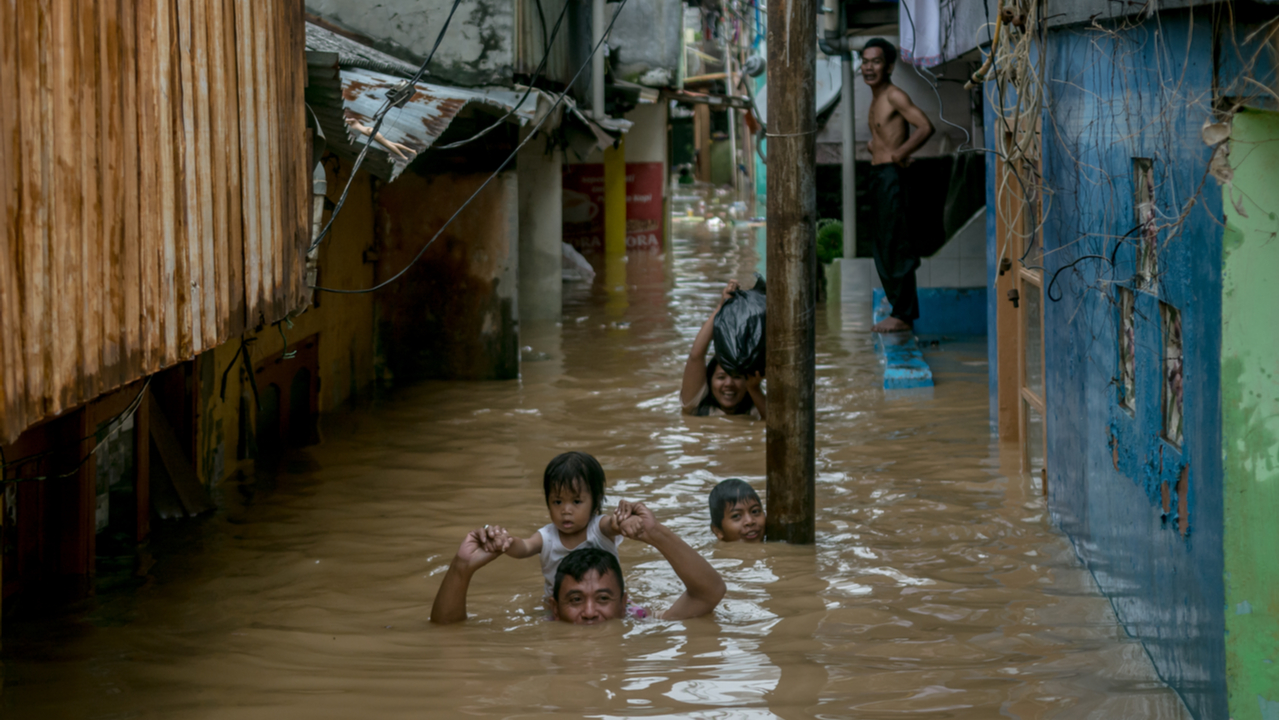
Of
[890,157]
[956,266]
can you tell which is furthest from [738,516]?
[956,266]

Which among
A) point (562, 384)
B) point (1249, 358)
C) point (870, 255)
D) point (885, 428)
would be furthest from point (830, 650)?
point (870, 255)

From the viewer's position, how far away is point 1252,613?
345 centimetres

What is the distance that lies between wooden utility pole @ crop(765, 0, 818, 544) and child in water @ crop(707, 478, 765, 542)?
9 cm

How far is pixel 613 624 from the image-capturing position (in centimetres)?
507

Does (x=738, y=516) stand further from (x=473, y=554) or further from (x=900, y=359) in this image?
(x=900, y=359)

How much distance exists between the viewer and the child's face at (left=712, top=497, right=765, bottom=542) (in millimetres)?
6238

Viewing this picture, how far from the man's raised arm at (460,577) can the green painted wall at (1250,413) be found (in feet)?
8.12

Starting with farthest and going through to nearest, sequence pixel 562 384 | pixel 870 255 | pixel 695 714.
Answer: pixel 870 255 < pixel 562 384 < pixel 695 714

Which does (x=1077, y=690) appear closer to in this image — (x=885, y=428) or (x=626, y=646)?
(x=626, y=646)

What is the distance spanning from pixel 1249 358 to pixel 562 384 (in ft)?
25.1

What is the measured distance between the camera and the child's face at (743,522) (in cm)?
624

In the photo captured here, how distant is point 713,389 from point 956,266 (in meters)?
4.26

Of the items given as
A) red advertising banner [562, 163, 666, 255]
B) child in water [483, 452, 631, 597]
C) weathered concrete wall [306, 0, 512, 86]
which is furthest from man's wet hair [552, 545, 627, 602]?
red advertising banner [562, 163, 666, 255]

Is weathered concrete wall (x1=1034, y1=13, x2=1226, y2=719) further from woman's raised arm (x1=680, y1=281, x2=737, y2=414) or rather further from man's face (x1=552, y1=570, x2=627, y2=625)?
woman's raised arm (x1=680, y1=281, x2=737, y2=414)
